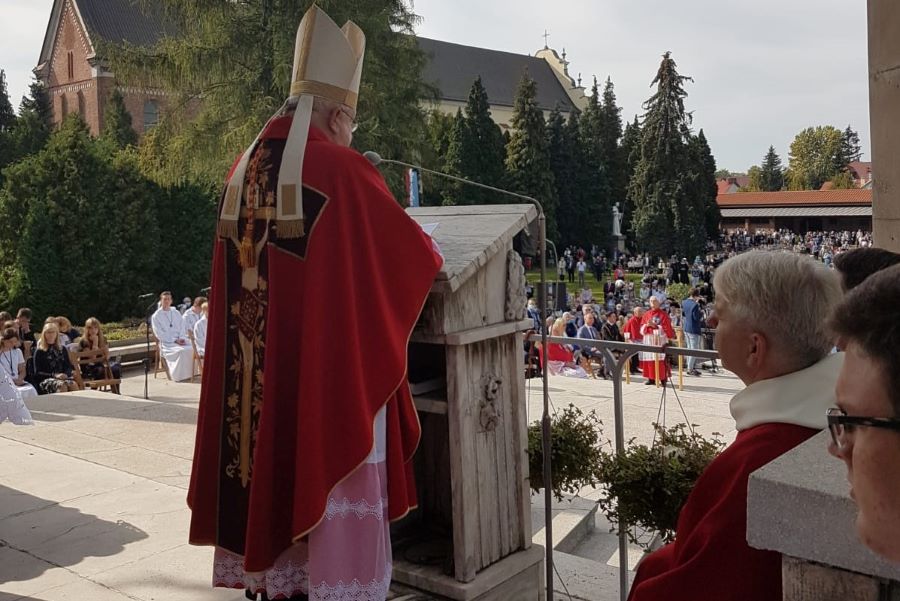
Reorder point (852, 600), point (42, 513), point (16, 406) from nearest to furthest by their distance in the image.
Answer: point (852, 600)
point (42, 513)
point (16, 406)

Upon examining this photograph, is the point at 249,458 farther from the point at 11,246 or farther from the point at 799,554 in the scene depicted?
the point at 11,246

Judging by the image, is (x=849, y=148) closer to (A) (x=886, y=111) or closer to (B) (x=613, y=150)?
(B) (x=613, y=150)

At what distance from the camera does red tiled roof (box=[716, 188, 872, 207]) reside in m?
60.5

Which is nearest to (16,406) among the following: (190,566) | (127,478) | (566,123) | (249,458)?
(127,478)

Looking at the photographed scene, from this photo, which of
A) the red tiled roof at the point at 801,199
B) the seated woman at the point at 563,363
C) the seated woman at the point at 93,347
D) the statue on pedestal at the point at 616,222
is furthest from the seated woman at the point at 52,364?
the red tiled roof at the point at 801,199

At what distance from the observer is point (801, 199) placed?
Answer: 6353 centimetres

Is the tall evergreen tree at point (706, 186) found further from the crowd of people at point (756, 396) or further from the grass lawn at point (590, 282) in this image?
the crowd of people at point (756, 396)

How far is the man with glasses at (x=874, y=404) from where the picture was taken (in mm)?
1024

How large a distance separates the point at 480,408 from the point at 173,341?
37.7ft

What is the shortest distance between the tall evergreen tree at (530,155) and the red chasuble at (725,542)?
46881 mm

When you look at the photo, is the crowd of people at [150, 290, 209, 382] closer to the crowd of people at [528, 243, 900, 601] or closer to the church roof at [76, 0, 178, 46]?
the crowd of people at [528, 243, 900, 601]

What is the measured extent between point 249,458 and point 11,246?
A: 23.1m

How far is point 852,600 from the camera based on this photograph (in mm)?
1360

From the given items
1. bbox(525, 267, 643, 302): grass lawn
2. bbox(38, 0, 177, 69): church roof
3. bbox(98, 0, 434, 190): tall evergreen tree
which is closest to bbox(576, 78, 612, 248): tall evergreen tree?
bbox(525, 267, 643, 302): grass lawn
